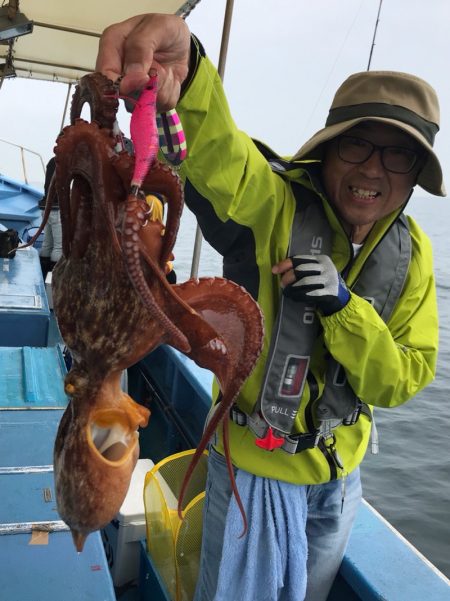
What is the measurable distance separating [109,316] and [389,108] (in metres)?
1.58

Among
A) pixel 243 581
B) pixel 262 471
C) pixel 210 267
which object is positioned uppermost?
pixel 262 471

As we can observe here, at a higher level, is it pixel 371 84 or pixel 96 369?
pixel 371 84

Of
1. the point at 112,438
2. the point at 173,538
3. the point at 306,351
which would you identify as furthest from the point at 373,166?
the point at 173,538

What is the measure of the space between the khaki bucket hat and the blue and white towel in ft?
4.86

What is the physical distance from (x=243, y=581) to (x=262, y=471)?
497mm

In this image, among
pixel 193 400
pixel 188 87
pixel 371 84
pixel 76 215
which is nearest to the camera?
pixel 76 215

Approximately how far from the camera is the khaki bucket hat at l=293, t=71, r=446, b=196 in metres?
2.15

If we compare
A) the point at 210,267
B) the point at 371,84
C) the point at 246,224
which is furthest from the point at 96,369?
the point at 210,267

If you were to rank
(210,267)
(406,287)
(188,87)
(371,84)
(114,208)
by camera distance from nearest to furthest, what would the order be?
1. (114,208)
2. (188,87)
3. (371,84)
4. (406,287)
5. (210,267)

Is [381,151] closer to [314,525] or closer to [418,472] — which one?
[314,525]

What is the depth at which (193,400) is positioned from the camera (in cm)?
467

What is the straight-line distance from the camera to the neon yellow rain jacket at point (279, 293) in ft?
5.86

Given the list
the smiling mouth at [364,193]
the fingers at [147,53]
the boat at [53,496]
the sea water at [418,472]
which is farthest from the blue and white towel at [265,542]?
the sea water at [418,472]

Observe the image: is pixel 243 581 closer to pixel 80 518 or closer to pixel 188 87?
pixel 80 518
